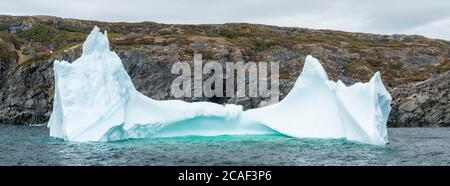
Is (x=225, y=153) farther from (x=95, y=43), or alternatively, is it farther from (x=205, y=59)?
(x=205, y=59)

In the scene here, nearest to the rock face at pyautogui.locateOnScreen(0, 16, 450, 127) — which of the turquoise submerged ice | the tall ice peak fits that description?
the turquoise submerged ice

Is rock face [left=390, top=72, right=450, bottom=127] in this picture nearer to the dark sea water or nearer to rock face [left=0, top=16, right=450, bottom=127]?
rock face [left=0, top=16, right=450, bottom=127]

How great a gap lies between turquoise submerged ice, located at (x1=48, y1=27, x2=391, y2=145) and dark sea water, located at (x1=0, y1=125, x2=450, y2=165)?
137 cm

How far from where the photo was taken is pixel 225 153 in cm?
3384

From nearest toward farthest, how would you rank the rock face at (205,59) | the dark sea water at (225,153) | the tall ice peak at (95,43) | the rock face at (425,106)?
the dark sea water at (225,153)
the tall ice peak at (95,43)
the rock face at (425,106)
the rock face at (205,59)

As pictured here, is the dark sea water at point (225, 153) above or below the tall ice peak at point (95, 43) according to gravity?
below

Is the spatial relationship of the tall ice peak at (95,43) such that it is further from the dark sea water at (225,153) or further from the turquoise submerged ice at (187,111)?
the dark sea water at (225,153)

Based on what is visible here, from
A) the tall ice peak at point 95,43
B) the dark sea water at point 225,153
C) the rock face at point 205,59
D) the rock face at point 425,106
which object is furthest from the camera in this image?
the rock face at point 205,59

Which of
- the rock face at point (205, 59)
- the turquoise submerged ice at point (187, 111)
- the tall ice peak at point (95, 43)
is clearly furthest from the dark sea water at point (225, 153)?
the rock face at point (205, 59)

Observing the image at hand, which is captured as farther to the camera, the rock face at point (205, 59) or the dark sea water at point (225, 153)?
the rock face at point (205, 59)

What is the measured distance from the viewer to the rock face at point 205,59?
278ft

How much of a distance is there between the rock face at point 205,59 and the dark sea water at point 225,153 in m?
42.4

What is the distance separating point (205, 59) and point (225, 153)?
6733 centimetres
